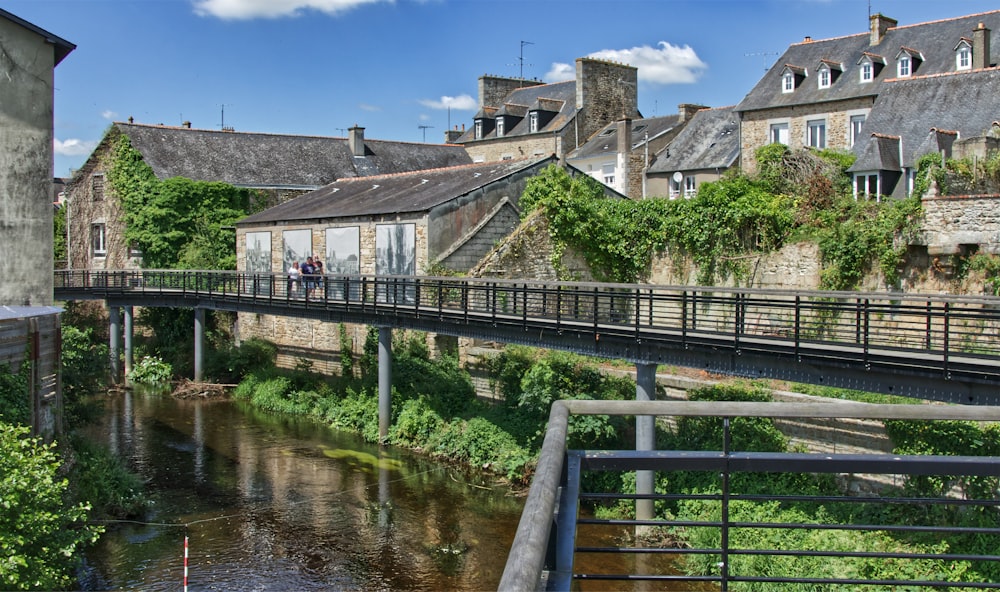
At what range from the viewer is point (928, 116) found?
2481cm

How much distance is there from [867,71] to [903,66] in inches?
42.9

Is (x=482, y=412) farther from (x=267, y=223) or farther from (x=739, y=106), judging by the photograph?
(x=739, y=106)

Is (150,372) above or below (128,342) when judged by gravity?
below

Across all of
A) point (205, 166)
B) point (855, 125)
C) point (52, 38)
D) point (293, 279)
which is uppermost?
point (855, 125)

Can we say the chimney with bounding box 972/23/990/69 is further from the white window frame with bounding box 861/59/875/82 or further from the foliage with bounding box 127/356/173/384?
the foliage with bounding box 127/356/173/384

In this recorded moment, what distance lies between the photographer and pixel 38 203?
49.3 feet

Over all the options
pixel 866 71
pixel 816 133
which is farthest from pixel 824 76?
pixel 816 133

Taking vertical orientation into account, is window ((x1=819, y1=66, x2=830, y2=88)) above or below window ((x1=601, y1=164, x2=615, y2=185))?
above

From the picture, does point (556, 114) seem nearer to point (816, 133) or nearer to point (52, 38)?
point (816, 133)

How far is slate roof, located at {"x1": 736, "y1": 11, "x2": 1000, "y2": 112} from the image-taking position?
28000mm

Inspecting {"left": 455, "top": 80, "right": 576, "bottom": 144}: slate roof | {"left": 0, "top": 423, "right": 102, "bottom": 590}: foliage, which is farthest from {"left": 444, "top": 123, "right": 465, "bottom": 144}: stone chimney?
{"left": 0, "top": 423, "right": 102, "bottom": 590}: foliage

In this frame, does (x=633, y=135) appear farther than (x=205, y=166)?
Yes

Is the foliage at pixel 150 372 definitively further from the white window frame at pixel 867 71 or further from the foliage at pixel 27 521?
the white window frame at pixel 867 71

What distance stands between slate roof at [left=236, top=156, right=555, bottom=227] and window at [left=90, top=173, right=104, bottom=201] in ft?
29.7
